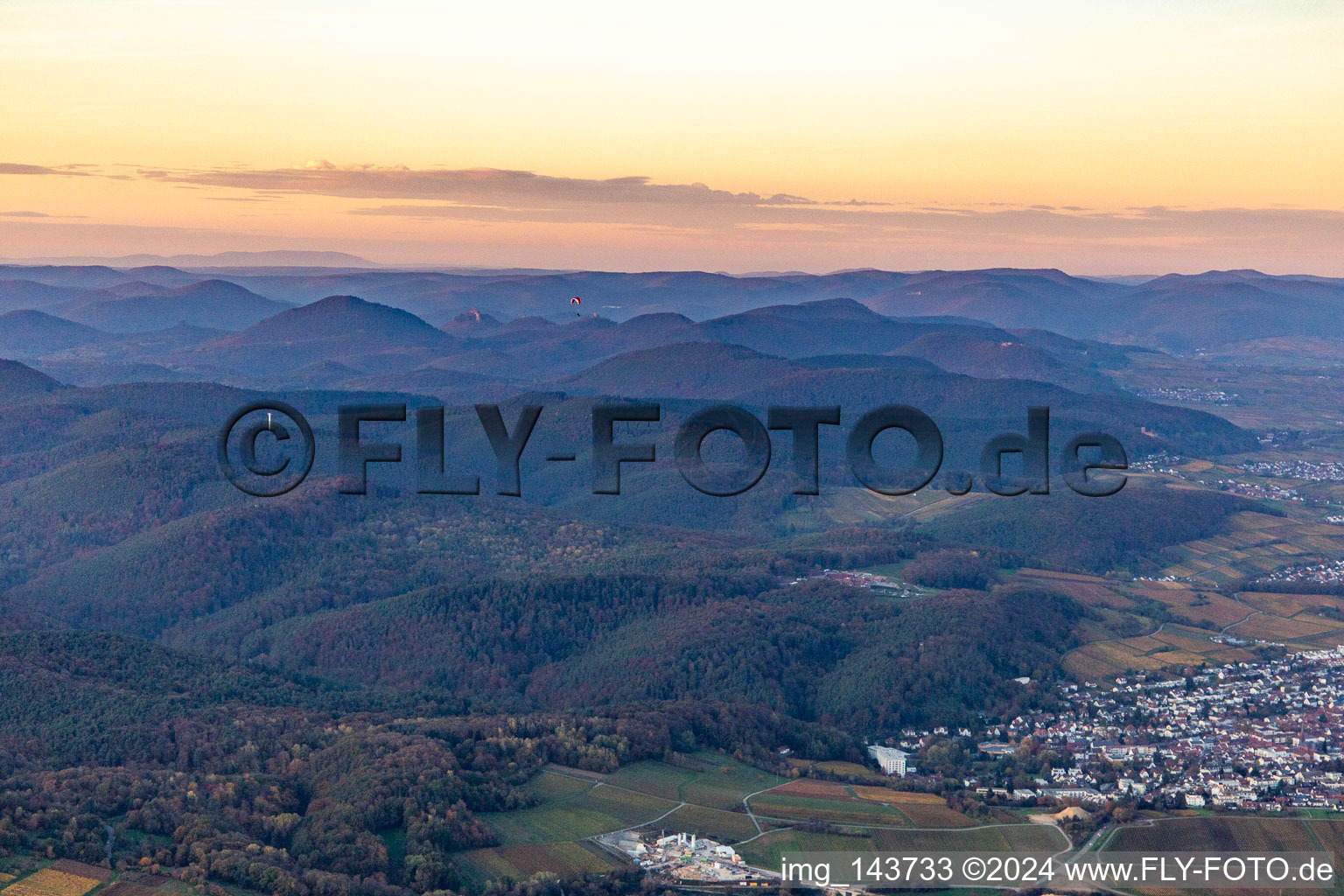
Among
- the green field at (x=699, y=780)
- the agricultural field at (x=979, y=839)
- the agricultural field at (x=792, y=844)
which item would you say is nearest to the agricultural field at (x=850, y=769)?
the green field at (x=699, y=780)

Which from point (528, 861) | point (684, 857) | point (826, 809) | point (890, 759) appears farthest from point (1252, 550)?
point (528, 861)

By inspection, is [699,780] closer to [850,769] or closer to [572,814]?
[572,814]

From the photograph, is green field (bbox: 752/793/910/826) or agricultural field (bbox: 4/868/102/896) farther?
green field (bbox: 752/793/910/826)

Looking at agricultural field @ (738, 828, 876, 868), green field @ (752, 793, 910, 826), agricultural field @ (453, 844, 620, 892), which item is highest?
agricultural field @ (453, 844, 620, 892)

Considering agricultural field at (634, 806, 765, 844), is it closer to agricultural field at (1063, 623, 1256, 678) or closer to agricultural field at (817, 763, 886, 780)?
agricultural field at (817, 763, 886, 780)

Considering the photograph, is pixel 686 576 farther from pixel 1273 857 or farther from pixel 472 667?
pixel 1273 857

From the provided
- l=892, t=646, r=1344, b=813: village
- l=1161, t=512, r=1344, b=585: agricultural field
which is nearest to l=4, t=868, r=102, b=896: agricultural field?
l=892, t=646, r=1344, b=813: village

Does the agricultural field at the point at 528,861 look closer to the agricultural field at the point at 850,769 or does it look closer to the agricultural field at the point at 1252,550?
the agricultural field at the point at 850,769
